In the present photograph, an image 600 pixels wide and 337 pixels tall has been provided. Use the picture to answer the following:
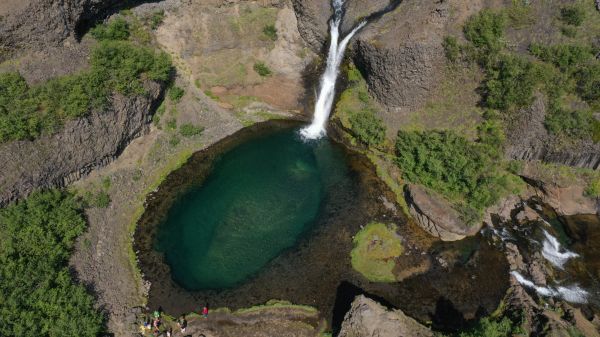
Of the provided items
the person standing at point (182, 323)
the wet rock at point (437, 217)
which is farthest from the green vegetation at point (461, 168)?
the person standing at point (182, 323)

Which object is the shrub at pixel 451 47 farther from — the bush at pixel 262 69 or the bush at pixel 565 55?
the bush at pixel 262 69

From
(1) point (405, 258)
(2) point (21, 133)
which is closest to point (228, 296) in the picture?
(1) point (405, 258)

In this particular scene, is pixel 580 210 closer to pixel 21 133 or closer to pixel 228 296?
pixel 228 296

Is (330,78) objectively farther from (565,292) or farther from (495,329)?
(495,329)

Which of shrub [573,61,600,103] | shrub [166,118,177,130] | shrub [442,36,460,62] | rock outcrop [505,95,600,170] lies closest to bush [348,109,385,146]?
shrub [442,36,460,62]

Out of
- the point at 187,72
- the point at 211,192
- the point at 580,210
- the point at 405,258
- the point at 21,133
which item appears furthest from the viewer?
the point at 187,72
